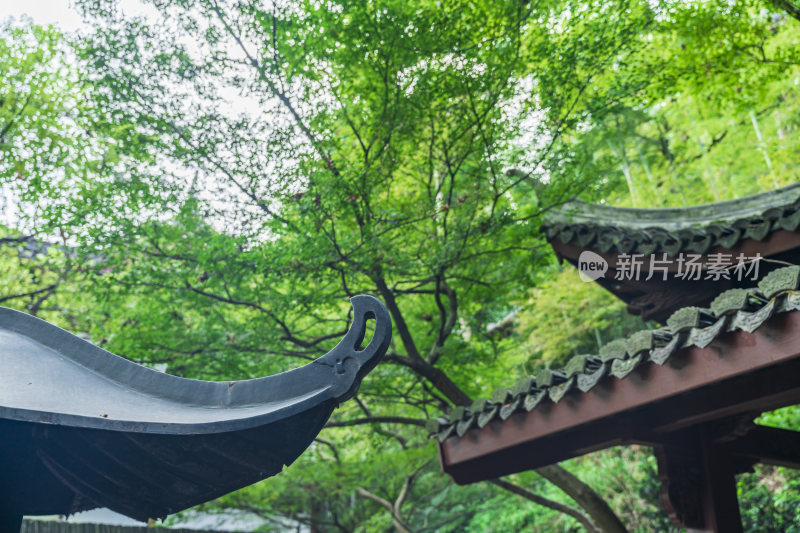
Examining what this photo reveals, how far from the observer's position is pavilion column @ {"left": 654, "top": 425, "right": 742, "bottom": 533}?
4.54 metres

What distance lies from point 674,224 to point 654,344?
140 inches

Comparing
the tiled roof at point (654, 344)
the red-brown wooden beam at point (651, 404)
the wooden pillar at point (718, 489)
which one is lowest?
the wooden pillar at point (718, 489)

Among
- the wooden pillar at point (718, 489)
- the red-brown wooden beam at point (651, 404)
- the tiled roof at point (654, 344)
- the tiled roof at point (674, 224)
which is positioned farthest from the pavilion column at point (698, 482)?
the tiled roof at point (674, 224)

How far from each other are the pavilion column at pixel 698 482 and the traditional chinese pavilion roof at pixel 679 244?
4.00 feet

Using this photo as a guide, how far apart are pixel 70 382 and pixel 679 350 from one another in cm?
290

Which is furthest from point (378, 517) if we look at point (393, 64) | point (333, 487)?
point (393, 64)

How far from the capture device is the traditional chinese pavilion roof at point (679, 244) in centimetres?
457

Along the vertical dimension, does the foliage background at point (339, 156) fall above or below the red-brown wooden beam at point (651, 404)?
above

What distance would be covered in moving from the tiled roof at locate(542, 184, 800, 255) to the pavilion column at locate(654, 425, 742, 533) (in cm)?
145

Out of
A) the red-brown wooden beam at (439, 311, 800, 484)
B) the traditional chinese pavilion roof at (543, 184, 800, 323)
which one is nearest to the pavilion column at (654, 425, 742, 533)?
the red-brown wooden beam at (439, 311, 800, 484)

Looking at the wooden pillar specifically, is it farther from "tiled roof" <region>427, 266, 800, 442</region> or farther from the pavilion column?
"tiled roof" <region>427, 266, 800, 442</region>

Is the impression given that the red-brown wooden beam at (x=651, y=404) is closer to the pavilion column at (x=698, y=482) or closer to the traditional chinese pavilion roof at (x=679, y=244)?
the pavilion column at (x=698, y=482)

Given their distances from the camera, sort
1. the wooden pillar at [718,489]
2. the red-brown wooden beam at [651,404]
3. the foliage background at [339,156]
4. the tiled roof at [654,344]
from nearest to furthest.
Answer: the tiled roof at [654,344] < the red-brown wooden beam at [651,404] < the wooden pillar at [718,489] < the foliage background at [339,156]

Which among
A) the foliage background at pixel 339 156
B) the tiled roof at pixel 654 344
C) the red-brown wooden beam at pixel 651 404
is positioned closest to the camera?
the tiled roof at pixel 654 344
